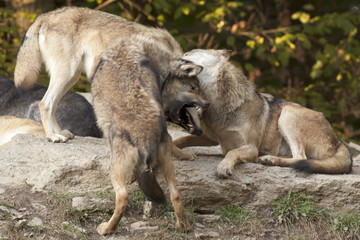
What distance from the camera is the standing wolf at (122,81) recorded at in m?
3.74

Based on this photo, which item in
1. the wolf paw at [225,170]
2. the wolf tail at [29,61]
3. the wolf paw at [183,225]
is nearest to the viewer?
the wolf paw at [183,225]

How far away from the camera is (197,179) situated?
4.49 m

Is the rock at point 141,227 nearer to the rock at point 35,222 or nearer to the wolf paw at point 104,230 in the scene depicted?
the wolf paw at point 104,230

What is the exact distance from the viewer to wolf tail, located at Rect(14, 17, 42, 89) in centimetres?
570

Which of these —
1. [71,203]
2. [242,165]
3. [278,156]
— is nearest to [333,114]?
[278,156]

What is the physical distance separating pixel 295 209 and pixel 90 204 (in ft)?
5.94

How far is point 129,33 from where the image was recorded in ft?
17.6

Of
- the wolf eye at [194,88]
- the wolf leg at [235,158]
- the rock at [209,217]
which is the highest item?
the wolf eye at [194,88]

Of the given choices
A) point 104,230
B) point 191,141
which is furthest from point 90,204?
point 191,141

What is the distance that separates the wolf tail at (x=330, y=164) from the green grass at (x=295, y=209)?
32cm

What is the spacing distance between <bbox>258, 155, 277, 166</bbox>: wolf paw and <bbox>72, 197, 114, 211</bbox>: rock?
5.60 feet

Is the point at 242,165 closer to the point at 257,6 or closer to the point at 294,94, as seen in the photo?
the point at 294,94

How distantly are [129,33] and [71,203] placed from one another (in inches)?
82.4

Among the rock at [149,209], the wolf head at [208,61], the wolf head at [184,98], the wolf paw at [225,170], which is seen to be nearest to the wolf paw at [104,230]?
the rock at [149,209]
